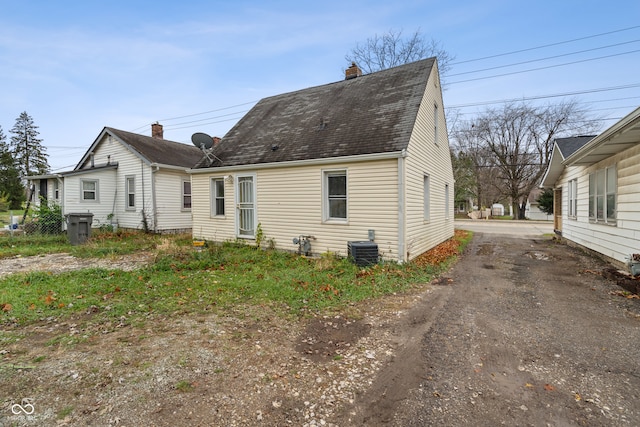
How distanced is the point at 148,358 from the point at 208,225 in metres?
8.87

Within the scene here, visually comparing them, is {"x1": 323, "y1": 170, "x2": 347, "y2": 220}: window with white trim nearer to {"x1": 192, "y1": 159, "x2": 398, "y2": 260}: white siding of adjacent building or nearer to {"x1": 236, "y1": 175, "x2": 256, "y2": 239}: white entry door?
{"x1": 192, "y1": 159, "x2": 398, "y2": 260}: white siding of adjacent building

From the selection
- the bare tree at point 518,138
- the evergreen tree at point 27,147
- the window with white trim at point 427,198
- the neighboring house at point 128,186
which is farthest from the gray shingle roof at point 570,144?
the evergreen tree at point 27,147

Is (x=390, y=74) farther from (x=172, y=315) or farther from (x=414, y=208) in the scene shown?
(x=172, y=315)

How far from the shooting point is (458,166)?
3781cm

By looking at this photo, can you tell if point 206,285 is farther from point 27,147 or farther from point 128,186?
point 27,147

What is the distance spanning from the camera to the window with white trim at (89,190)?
14647mm

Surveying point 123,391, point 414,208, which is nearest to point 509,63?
point 414,208

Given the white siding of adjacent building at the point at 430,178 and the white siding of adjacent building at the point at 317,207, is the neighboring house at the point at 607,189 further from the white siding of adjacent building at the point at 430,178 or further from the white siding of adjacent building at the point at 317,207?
the white siding of adjacent building at the point at 317,207

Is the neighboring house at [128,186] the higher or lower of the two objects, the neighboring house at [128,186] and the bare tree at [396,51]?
the lower

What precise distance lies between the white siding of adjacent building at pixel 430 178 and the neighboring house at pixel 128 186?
11970 millimetres

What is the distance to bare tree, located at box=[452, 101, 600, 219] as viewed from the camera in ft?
107

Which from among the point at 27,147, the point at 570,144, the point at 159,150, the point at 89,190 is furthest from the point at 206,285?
the point at 27,147

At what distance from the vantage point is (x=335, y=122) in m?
10.2

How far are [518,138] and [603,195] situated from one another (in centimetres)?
3196
